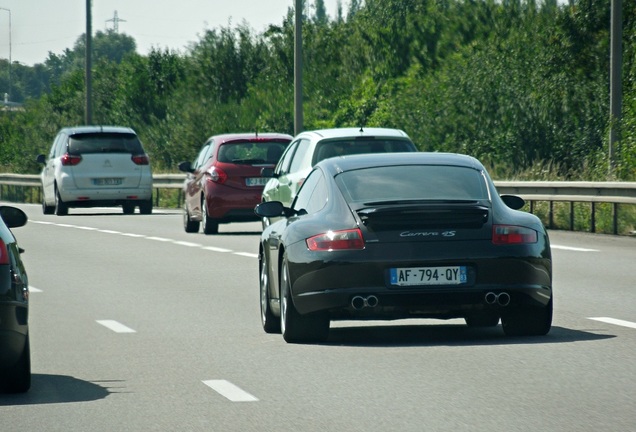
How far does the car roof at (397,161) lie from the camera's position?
12.5 metres

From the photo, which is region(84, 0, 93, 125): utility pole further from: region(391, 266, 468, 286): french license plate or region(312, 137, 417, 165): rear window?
region(391, 266, 468, 286): french license plate

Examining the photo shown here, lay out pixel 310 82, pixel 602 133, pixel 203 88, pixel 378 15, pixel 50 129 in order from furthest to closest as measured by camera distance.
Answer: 1. pixel 50 129
2. pixel 378 15
3. pixel 203 88
4. pixel 310 82
5. pixel 602 133

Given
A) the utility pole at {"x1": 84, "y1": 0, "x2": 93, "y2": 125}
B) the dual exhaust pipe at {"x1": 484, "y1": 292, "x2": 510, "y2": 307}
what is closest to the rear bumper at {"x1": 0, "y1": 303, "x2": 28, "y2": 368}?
the dual exhaust pipe at {"x1": 484, "y1": 292, "x2": 510, "y2": 307}

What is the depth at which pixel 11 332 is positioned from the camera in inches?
367

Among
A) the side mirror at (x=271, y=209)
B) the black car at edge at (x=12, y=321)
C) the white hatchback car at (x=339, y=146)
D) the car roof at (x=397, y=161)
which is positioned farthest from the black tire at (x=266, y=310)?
the white hatchback car at (x=339, y=146)

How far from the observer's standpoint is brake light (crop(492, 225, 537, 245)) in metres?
11.6

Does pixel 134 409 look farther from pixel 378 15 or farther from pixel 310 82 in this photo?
pixel 378 15

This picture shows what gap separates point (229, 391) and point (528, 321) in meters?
3.09

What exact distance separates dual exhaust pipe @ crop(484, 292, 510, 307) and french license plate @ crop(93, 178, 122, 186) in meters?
25.2

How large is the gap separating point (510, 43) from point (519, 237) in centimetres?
3221

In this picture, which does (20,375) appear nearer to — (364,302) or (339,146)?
(364,302)

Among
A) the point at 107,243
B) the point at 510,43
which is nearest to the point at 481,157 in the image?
the point at 510,43

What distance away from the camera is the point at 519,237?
11703 mm

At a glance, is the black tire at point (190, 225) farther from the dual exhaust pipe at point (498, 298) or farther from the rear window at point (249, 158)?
the dual exhaust pipe at point (498, 298)
